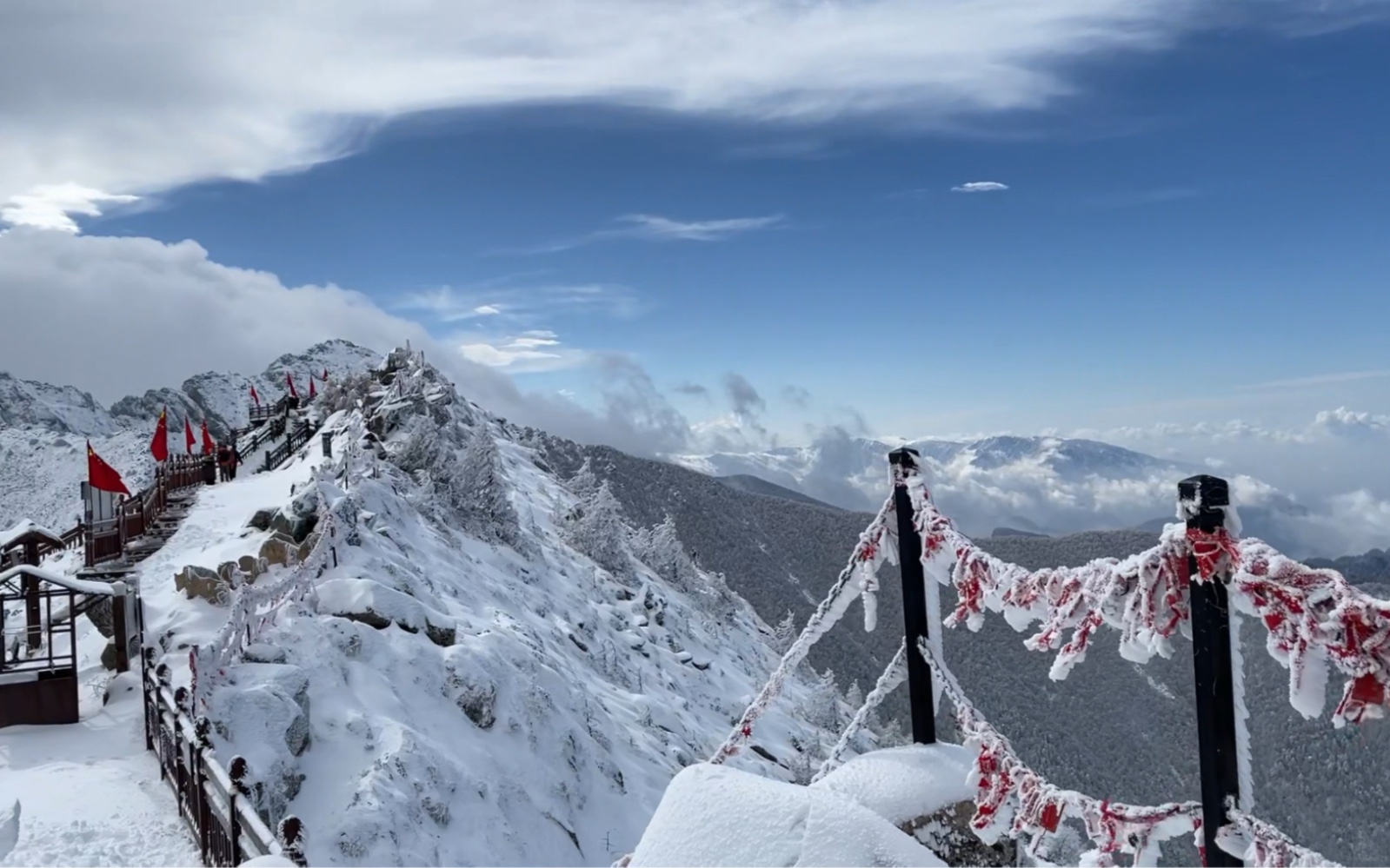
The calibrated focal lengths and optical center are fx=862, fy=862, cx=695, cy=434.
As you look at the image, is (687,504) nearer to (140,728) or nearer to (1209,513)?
(140,728)

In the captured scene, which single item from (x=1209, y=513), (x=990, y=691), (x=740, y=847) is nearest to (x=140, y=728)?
(x=740, y=847)

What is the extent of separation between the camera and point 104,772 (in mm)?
9758

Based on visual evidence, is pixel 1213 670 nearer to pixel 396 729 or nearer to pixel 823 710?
pixel 396 729

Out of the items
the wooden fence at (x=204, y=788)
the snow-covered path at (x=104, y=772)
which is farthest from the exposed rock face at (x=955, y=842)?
the snow-covered path at (x=104, y=772)

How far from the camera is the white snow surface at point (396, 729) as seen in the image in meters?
9.39

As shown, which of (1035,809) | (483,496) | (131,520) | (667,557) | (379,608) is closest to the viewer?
(1035,809)

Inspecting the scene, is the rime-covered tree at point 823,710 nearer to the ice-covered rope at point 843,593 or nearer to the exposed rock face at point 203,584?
the exposed rock face at point 203,584

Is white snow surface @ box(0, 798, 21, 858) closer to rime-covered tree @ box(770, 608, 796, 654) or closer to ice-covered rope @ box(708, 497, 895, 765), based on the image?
ice-covered rope @ box(708, 497, 895, 765)

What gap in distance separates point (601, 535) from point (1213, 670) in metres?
31.6

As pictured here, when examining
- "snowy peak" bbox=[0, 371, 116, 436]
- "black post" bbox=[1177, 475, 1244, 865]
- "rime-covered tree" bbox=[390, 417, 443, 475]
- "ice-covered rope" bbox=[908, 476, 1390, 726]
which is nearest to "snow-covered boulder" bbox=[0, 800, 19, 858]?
"ice-covered rope" bbox=[908, 476, 1390, 726]

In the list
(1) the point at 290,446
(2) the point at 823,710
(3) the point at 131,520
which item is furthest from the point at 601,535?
(3) the point at 131,520

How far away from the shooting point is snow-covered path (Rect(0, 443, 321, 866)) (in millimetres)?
7984

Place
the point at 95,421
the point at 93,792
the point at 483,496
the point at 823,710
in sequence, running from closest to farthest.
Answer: the point at 93,792 < the point at 483,496 < the point at 823,710 < the point at 95,421

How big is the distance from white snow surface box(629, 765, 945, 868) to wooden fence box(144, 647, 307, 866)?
3.02m
